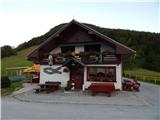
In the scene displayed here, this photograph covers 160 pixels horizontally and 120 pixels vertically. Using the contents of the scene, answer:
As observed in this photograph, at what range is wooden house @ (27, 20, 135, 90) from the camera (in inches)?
960

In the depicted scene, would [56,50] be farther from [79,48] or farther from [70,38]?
[79,48]

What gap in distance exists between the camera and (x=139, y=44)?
7012 centimetres

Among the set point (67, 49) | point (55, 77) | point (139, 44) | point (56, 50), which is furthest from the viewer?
point (139, 44)

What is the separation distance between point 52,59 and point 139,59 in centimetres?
4451

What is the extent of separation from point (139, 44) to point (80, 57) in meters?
47.1

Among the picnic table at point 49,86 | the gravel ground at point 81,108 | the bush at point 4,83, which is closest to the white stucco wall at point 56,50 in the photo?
the picnic table at point 49,86

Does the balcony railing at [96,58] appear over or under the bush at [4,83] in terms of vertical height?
over

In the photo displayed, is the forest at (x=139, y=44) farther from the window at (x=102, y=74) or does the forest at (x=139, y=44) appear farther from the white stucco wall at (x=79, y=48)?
the window at (x=102, y=74)

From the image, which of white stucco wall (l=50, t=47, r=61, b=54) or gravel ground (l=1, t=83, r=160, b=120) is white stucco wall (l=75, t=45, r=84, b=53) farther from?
gravel ground (l=1, t=83, r=160, b=120)

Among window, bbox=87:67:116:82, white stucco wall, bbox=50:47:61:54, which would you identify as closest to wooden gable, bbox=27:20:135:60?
white stucco wall, bbox=50:47:61:54

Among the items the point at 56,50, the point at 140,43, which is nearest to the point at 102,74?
the point at 56,50

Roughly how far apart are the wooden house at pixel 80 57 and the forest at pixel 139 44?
3604 cm

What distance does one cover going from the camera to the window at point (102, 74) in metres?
24.5

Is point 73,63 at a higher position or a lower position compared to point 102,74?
higher
